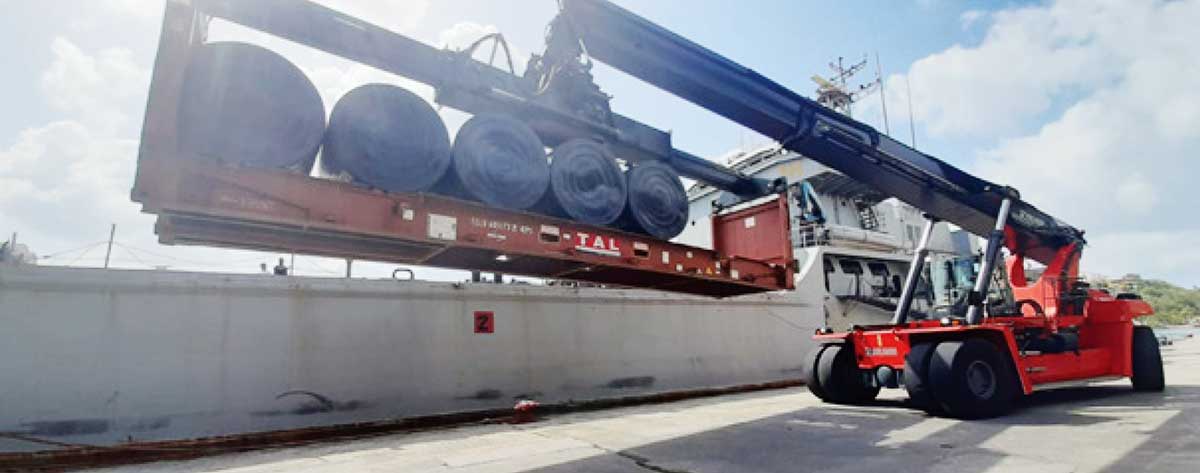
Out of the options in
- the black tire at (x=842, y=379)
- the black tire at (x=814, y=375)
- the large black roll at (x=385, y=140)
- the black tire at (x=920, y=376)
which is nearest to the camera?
the large black roll at (x=385, y=140)

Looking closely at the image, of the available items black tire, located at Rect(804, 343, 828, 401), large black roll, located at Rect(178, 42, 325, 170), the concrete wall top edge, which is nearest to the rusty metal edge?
the concrete wall top edge

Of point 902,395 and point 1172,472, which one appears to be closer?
point 1172,472

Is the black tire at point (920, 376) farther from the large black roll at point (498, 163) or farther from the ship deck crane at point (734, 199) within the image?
the large black roll at point (498, 163)

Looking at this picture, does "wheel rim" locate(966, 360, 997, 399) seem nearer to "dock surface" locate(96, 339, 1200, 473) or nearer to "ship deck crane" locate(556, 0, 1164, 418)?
"ship deck crane" locate(556, 0, 1164, 418)

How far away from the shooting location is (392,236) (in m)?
5.05

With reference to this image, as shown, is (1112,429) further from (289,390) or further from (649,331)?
(289,390)

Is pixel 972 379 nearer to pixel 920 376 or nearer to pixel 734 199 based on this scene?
pixel 920 376

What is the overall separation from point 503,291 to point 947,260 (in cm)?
850

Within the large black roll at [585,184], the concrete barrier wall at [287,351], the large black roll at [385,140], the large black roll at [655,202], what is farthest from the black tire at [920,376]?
the large black roll at [385,140]

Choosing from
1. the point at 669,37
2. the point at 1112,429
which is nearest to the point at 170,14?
the point at 669,37

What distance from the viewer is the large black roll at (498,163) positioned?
18.4 feet

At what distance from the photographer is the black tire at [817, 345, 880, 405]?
984 centimetres

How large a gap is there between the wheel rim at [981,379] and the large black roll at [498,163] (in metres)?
6.32

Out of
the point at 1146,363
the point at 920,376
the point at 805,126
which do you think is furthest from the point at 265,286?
the point at 1146,363
